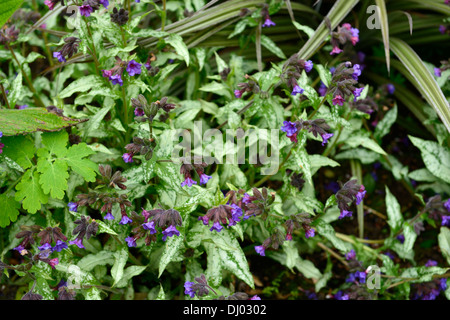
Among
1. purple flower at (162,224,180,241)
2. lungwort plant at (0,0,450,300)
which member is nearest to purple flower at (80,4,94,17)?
lungwort plant at (0,0,450,300)

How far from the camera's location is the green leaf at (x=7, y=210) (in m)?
2.03

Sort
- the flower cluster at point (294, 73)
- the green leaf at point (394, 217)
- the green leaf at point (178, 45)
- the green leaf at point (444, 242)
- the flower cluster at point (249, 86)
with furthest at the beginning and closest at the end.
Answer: the green leaf at point (394, 217)
the green leaf at point (444, 242)
the green leaf at point (178, 45)
the flower cluster at point (249, 86)
the flower cluster at point (294, 73)

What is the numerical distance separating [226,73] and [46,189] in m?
1.06

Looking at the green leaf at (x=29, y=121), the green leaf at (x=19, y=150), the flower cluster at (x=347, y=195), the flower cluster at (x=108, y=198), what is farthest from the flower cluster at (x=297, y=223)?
the green leaf at (x=19, y=150)

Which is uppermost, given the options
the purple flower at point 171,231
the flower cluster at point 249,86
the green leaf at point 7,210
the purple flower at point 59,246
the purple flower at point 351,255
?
the flower cluster at point 249,86

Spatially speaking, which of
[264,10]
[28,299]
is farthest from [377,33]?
[28,299]

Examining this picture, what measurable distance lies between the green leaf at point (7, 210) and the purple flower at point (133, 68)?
74 cm

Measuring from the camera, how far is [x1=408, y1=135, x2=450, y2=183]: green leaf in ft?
8.61

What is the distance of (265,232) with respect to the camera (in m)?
2.30

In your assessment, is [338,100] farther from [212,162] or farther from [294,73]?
[212,162]

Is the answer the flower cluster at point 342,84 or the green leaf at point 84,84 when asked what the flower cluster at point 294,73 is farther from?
the green leaf at point 84,84

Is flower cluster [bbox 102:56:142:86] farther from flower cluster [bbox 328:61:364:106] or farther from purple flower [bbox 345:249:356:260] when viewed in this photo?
purple flower [bbox 345:249:356:260]

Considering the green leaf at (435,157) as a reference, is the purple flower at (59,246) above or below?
below

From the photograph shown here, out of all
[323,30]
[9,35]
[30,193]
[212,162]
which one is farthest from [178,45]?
[30,193]
